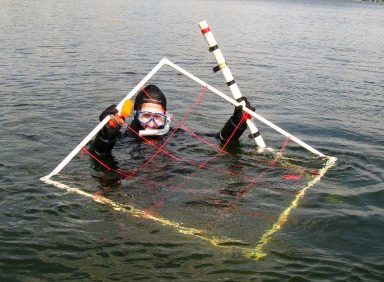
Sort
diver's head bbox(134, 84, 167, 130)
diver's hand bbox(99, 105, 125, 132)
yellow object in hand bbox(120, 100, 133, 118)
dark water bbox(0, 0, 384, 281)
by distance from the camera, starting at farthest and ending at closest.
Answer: diver's head bbox(134, 84, 167, 130) → diver's hand bbox(99, 105, 125, 132) → yellow object in hand bbox(120, 100, 133, 118) → dark water bbox(0, 0, 384, 281)

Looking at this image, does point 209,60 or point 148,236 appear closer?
point 148,236

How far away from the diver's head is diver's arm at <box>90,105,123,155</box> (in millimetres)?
1117

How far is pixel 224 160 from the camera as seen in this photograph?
9617 mm

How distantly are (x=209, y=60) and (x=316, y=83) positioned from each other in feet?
24.7

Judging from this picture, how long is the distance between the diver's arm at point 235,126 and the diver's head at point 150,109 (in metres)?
1.44

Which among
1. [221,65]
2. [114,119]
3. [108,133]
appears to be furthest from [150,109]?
[221,65]

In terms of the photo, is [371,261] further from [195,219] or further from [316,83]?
[316,83]

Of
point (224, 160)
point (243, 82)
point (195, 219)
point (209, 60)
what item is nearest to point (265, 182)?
point (224, 160)

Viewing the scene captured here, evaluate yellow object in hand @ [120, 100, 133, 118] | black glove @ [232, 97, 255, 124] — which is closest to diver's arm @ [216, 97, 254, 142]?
black glove @ [232, 97, 255, 124]

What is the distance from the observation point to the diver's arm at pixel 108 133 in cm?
793

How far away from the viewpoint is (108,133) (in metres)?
8.23

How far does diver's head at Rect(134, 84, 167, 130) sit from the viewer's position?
31.0 ft

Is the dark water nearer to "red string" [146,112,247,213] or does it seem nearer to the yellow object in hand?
"red string" [146,112,247,213]

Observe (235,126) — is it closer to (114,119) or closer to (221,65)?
(221,65)
